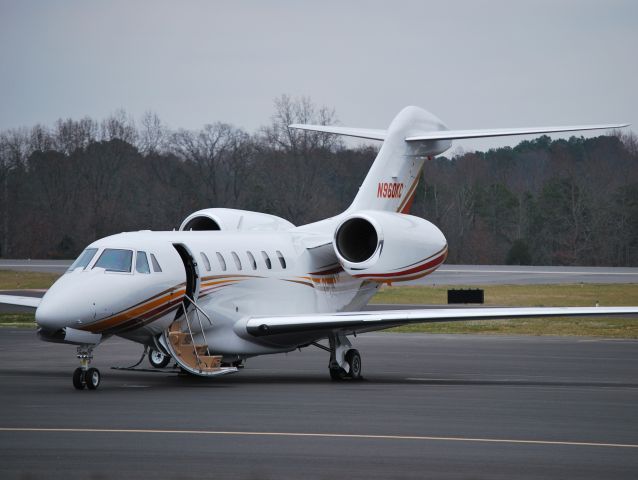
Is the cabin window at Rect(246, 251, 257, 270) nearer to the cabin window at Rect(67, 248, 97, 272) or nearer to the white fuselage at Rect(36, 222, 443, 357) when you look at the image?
the white fuselage at Rect(36, 222, 443, 357)

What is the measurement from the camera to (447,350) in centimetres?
2980

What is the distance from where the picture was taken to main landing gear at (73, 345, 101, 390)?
18.8m

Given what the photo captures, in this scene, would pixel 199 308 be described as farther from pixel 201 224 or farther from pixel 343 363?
pixel 201 224

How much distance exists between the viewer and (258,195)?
3406 inches

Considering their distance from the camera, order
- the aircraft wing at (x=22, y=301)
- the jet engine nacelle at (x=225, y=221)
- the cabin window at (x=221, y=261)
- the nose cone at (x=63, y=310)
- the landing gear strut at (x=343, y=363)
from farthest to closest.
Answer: the jet engine nacelle at (x=225, y=221)
the aircraft wing at (x=22, y=301)
the landing gear strut at (x=343, y=363)
the cabin window at (x=221, y=261)
the nose cone at (x=63, y=310)

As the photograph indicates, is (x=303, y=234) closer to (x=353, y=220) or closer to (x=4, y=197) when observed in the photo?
(x=353, y=220)

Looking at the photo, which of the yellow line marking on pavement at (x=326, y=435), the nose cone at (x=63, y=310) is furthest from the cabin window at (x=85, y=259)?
the yellow line marking on pavement at (x=326, y=435)

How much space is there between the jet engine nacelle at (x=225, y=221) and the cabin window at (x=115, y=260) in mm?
4898

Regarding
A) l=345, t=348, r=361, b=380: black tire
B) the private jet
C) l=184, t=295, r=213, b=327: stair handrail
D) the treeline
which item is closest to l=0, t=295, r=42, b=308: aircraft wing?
the private jet

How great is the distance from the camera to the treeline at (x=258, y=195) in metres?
85.2

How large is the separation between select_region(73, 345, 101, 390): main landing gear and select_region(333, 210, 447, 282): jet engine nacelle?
5.92 meters

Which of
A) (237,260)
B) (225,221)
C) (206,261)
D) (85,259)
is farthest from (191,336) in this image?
(225,221)

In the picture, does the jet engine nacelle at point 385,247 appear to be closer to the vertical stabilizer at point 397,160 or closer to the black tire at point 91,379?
the vertical stabilizer at point 397,160

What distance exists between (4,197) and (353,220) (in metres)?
72.4
